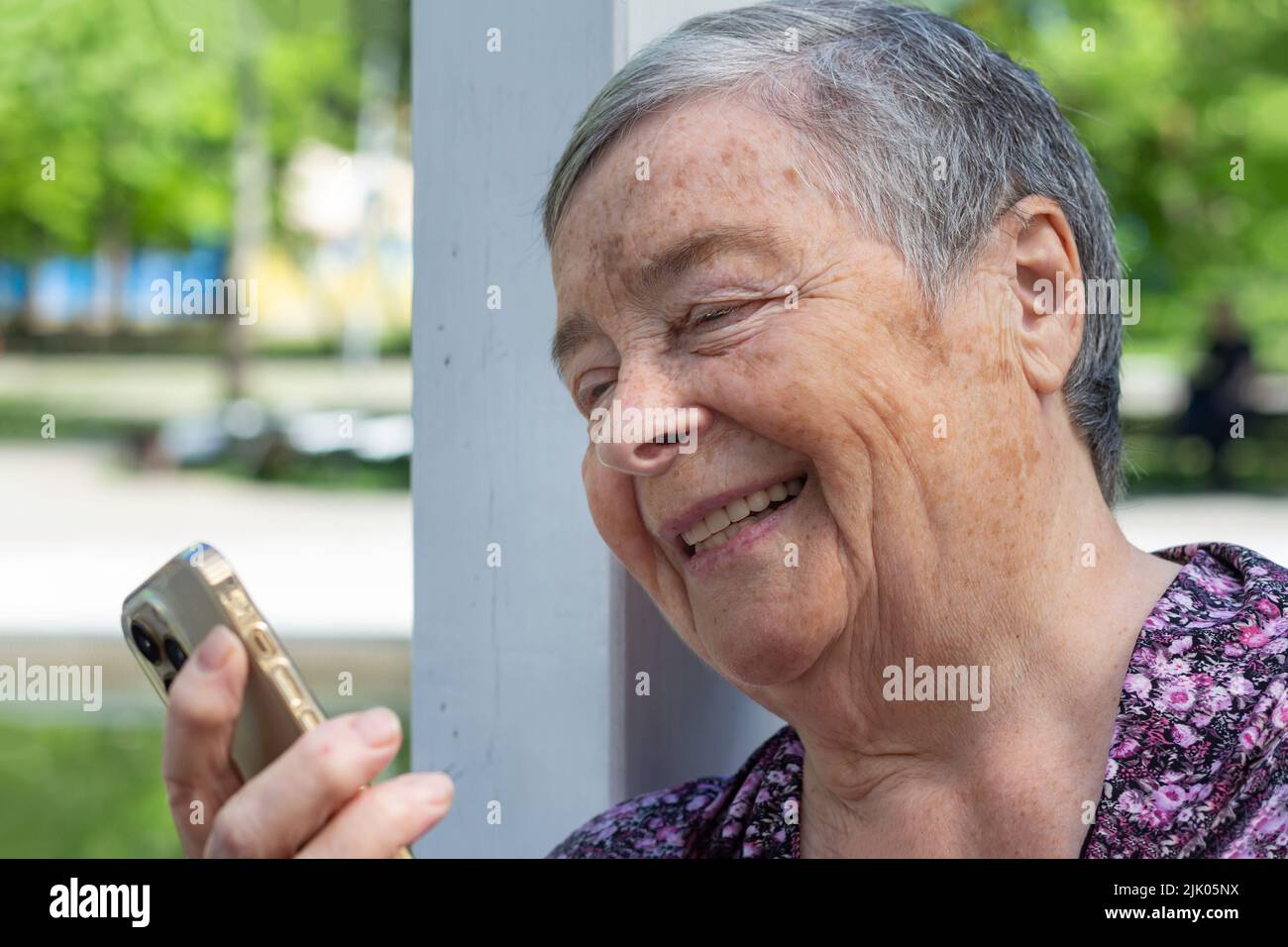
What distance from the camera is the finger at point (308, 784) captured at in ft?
3.96

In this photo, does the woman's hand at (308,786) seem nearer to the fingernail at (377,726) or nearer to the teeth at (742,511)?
the fingernail at (377,726)

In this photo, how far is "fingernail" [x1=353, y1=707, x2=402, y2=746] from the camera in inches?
47.8

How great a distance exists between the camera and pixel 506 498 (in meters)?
2.34

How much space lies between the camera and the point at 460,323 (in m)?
2.36

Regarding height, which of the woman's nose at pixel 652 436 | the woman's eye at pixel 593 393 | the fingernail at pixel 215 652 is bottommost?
the fingernail at pixel 215 652

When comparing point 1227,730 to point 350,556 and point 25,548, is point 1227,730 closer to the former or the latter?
point 350,556

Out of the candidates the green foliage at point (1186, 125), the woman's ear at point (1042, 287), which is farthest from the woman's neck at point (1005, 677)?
the green foliage at point (1186, 125)

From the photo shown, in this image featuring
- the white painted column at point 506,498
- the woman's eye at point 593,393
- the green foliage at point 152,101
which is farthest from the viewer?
the green foliage at point 152,101

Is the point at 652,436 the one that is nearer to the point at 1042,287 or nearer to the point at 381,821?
the point at 1042,287

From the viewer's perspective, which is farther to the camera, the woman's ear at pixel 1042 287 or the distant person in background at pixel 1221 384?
the distant person in background at pixel 1221 384

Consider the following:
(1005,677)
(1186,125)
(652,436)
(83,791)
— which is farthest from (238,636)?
(1186,125)
